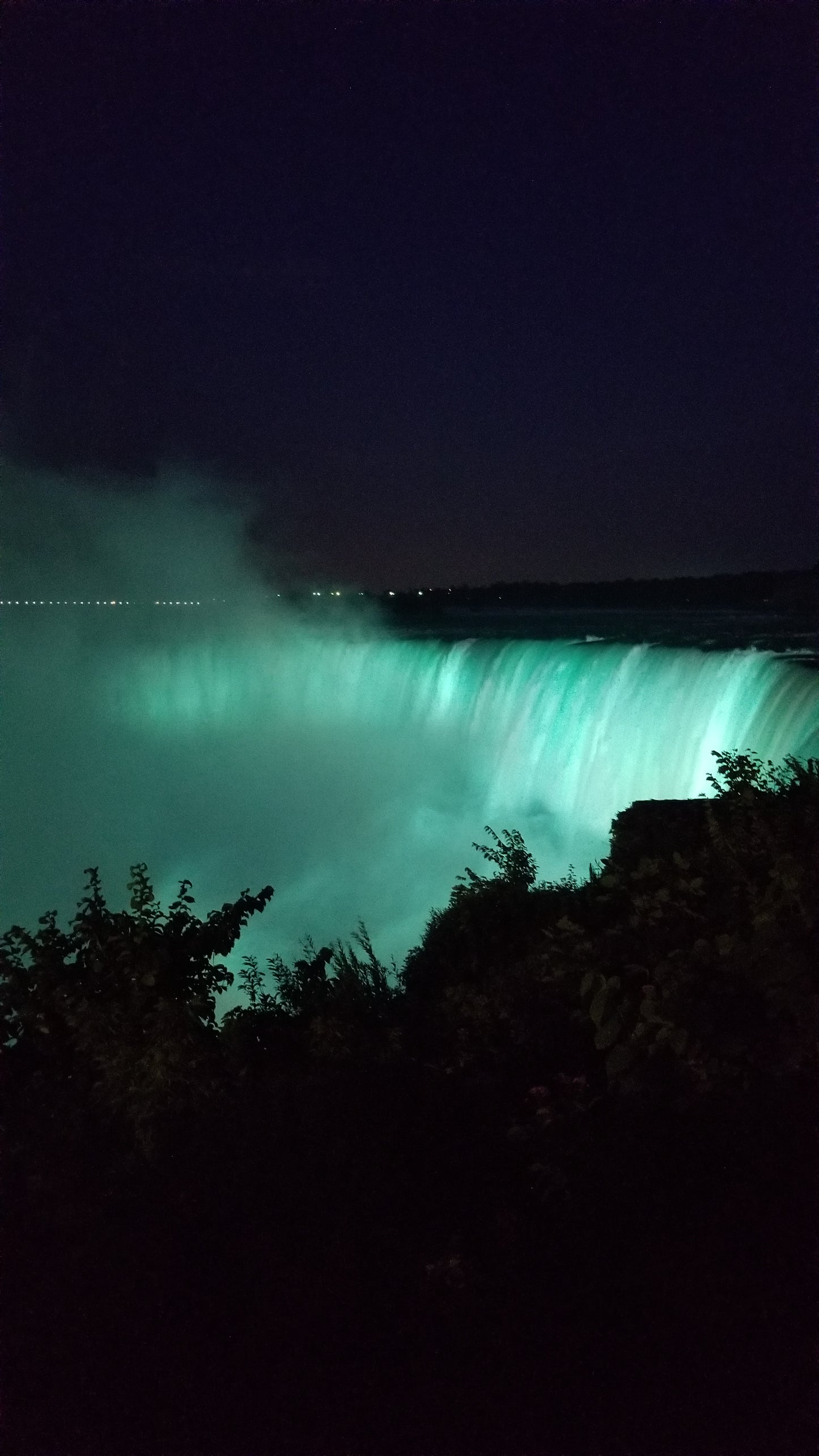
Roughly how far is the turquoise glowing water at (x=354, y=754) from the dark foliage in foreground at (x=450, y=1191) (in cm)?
623

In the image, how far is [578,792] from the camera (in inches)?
649

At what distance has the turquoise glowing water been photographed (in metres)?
14.7

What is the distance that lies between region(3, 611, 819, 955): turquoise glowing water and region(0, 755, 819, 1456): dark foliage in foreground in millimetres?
6232

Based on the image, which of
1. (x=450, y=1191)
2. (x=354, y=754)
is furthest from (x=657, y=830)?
(x=354, y=754)

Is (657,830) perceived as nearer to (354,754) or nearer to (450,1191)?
(450,1191)

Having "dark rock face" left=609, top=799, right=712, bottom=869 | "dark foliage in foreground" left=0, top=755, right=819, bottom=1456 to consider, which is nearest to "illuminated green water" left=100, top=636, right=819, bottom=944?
"dark rock face" left=609, top=799, right=712, bottom=869

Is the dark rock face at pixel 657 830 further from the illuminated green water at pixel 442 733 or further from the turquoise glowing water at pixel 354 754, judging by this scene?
the illuminated green water at pixel 442 733

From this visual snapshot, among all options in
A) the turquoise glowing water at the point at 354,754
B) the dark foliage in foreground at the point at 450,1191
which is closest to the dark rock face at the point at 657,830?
the dark foliage in foreground at the point at 450,1191

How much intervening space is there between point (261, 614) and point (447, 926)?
32.1 meters

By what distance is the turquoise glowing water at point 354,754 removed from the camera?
14.7 m

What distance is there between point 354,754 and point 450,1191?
23226mm

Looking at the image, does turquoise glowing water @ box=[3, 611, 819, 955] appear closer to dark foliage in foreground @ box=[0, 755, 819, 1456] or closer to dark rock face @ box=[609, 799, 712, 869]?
dark rock face @ box=[609, 799, 712, 869]

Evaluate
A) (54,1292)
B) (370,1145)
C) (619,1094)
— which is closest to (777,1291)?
(619,1094)

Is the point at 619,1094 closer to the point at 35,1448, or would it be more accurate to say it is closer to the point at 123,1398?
the point at 123,1398
